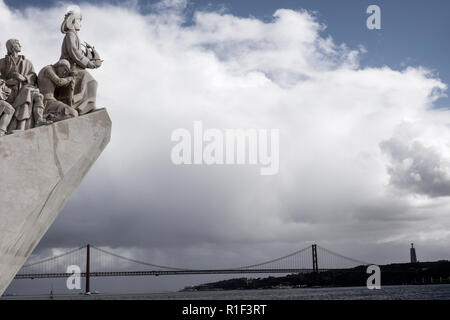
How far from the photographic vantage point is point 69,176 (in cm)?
487

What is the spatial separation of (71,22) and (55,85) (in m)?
0.80

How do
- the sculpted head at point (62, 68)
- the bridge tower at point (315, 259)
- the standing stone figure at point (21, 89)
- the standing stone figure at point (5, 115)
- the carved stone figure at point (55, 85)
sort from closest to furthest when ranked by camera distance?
the standing stone figure at point (5, 115), the standing stone figure at point (21, 89), the carved stone figure at point (55, 85), the sculpted head at point (62, 68), the bridge tower at point (315, 259)

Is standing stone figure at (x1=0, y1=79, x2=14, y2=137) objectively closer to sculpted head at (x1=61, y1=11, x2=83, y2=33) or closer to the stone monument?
the stone monument

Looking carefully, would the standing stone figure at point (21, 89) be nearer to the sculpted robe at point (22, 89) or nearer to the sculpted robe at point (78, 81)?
the sculpted robe at point (22, 89)

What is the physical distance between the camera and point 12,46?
539cm

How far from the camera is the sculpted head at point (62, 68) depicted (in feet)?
18.2

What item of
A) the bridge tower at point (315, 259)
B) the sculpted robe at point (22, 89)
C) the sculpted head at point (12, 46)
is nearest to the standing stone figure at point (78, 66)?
the sculpted robe at point (22, 89)

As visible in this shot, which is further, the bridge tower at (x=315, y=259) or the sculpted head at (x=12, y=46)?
the bridge tower at (x=315, y=259)

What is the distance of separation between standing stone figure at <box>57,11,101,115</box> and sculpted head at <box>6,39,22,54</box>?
48 cm

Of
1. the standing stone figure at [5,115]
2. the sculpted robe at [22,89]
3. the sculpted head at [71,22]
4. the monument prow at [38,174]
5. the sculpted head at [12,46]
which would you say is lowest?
the monument prow at [38,174]

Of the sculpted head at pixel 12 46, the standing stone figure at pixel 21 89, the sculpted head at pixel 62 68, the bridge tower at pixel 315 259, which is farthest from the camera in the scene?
the bridge tower at pixel 315 259

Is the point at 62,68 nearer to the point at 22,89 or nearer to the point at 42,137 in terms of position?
the point at 22,89
